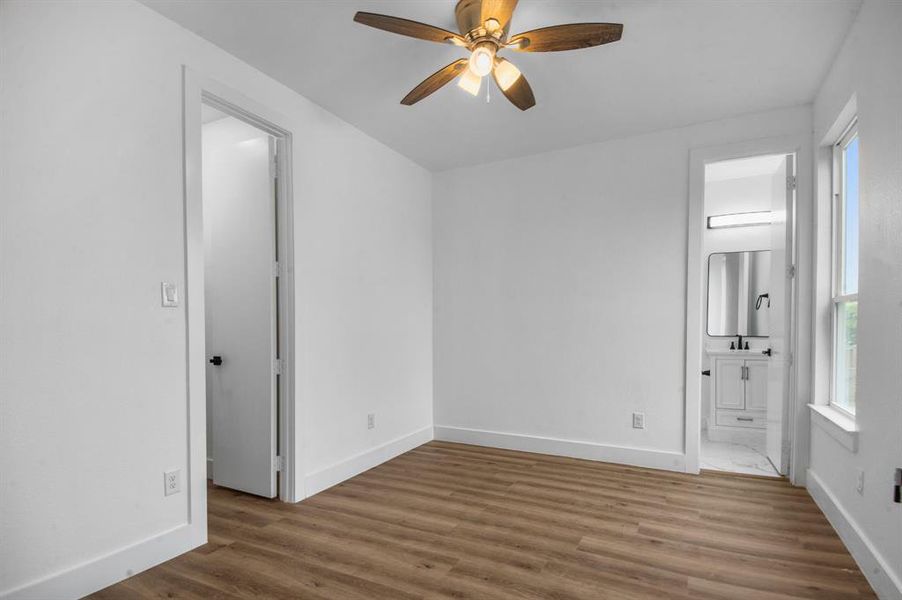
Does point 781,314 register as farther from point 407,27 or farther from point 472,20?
point 407,27

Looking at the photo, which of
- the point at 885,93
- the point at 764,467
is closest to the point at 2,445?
the point at 885,93

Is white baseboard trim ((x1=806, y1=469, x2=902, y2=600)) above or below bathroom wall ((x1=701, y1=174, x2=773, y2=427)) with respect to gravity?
below

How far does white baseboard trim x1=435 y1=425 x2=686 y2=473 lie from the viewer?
144 inches

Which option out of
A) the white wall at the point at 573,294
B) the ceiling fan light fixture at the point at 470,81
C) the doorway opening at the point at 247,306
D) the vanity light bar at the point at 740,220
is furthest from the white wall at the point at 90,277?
the vanity light bar at the point at 740,220

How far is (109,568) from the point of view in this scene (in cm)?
204

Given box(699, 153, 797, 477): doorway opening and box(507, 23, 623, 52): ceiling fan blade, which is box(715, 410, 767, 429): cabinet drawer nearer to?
box(699, 153, 797, 477): doorway opening

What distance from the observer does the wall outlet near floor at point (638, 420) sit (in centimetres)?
374

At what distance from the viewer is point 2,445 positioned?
5.73 ft

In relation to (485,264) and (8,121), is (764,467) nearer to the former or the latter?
(485,264)

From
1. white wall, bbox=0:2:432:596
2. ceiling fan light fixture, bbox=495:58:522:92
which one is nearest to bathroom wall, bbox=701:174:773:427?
ceiling fan light fixture, bbox=495:58:522:92

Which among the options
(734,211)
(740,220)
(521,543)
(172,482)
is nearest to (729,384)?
(740,220)

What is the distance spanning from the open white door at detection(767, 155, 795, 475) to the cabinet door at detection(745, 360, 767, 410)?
102cm

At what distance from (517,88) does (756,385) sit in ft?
12.7

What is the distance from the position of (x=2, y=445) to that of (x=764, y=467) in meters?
4.63
